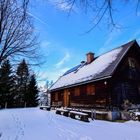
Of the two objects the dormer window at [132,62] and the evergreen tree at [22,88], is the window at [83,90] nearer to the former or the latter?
the dormer window at [132,62]

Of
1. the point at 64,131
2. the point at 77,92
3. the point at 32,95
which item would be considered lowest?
the point at 64,131

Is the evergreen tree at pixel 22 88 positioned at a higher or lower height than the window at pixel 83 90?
higher

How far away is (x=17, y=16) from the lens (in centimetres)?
1192

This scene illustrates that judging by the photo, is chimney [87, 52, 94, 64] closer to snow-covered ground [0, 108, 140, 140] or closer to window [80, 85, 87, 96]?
window [80, 85, 87, 96]

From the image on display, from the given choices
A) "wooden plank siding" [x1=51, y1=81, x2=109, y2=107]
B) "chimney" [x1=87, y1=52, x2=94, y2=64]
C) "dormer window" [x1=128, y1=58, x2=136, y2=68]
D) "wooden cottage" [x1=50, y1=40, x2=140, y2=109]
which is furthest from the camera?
"chimney" [x1=87, y1=52, x2=94, y2=64]

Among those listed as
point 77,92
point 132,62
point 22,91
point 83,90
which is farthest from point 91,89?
point 22,91

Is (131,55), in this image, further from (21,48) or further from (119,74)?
(21,48)

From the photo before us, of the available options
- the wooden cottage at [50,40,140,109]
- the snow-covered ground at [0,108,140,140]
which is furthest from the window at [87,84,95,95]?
the snow-covered ground at [0,108,140,140]

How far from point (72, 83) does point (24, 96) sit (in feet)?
66.7

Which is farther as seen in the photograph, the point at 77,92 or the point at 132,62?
the point at 77,92

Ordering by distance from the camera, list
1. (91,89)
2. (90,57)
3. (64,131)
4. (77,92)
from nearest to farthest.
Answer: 1. (64,131)
2. (91,89)
3. (77,92)
4. (90,57)

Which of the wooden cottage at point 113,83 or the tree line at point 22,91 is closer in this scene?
the wooden cottage at point 113,83

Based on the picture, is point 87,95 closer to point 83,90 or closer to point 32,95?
point 83,90

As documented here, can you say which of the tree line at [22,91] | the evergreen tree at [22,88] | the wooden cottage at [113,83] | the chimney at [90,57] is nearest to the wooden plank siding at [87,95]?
the wooden cottage at [113,83]
